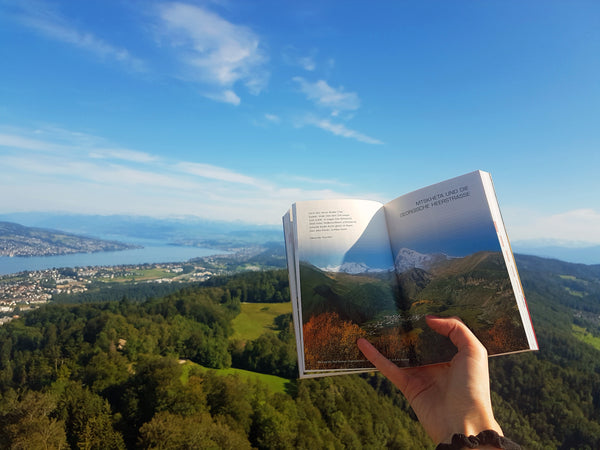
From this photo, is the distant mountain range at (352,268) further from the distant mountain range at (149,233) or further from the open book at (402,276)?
the distant mountain range at (149,233)

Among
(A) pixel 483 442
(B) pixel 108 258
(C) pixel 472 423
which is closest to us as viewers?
(A) pixel 483 442

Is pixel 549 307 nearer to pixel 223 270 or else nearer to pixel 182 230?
pixel 223 270

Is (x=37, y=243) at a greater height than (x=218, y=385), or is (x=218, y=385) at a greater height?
(x=37, y=243)

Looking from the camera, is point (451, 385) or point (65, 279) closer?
point (451, 385)

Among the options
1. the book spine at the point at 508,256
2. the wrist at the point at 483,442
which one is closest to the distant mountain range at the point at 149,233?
the book spine at the point at 508,256

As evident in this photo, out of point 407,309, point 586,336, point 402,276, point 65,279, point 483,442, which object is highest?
point 65,279

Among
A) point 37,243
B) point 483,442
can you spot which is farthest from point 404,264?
point 37,243

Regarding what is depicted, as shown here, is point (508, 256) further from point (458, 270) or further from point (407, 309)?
point (407, 309)

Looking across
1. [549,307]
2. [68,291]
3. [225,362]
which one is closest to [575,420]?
[549,307]

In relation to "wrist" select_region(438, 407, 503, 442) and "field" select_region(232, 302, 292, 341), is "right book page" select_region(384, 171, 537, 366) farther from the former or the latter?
"field" select_region(232, 302, 292, 341)

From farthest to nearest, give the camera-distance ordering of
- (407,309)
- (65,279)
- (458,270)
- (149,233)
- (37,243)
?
1. (149,233)
2. (37,243)
3. (65,279)
4. (407,309)
5. (458,270)
